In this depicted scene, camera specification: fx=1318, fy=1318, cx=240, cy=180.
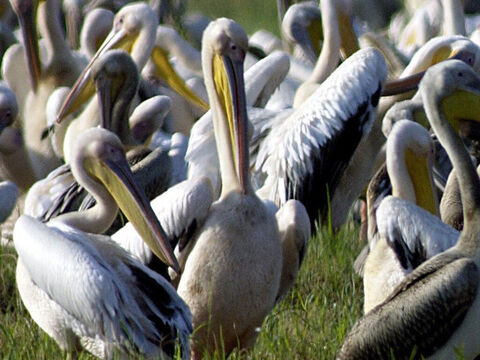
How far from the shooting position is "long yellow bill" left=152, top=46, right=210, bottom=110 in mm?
8383

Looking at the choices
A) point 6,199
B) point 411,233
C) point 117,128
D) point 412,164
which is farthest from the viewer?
point 117,128

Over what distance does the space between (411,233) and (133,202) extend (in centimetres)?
102

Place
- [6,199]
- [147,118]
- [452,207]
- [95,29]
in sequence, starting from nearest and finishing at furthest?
1. [452,207]
2. [6,199]
3. [147,118]
4. [95,29]

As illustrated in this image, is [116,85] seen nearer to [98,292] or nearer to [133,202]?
[133,202]

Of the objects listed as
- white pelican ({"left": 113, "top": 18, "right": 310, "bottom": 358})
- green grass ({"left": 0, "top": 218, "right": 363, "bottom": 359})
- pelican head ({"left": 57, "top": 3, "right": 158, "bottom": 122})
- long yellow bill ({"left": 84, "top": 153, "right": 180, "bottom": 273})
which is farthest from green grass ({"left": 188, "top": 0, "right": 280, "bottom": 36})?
long yellow bill ({"left": 84, "top": 153, "right": 180, "bottom": 273})

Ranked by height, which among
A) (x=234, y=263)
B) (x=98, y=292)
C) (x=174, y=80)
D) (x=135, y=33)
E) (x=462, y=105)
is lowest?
(x=174, y=80)

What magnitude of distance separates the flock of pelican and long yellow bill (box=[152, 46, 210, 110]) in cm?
28

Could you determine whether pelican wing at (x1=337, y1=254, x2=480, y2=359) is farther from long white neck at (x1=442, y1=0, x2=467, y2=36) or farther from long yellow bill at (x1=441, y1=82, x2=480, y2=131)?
long white neck at (x1=442, y1=0, x2=467, y2=36)

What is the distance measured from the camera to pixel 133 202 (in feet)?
15.7

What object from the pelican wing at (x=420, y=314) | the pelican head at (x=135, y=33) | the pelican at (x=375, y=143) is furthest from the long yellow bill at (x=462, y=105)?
the pelican head at (x=135, y=33)

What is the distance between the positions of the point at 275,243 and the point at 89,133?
82 centimetres

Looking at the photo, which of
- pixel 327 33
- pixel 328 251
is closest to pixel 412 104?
pixel 328 251

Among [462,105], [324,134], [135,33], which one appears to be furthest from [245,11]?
[462,105]

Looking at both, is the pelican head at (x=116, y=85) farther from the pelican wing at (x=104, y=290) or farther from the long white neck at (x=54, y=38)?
the pelican wing at (x=104, y=290)
